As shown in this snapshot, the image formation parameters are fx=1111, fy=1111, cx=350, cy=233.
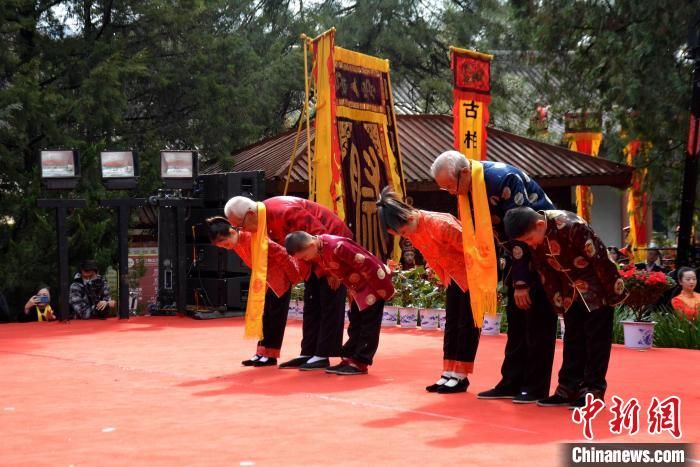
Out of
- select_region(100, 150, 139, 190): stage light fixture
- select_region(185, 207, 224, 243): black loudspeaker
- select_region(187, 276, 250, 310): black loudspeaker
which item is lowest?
select_region(187, 276, 250, 310): black loudspeaker

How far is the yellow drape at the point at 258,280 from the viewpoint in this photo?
6.73m

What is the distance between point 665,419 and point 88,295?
8100 millimetres

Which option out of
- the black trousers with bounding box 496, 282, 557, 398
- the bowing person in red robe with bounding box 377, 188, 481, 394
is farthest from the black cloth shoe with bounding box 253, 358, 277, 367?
the black trousers with bounding box 496, 282, 557, 398

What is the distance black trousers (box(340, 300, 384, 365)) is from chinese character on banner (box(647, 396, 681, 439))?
2095 millimetres

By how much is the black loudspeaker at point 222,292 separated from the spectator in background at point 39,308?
1607 millimetres

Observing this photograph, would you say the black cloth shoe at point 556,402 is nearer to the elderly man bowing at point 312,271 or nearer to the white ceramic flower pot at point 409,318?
the elderly man bowing at point 312,271

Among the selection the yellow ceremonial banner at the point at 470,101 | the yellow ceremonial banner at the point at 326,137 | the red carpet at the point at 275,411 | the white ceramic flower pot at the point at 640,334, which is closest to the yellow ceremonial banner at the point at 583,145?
the yellow ceremonial banner at the point at 470,101

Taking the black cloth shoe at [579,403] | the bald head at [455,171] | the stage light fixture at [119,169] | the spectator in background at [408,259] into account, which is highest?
the stage light fixture at [119,169]

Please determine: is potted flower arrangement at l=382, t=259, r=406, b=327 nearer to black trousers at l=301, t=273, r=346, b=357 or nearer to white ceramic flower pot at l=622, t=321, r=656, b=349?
white ceramic flower pot at l=622, t=321, r=656, b=349

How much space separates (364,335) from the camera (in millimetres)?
6488

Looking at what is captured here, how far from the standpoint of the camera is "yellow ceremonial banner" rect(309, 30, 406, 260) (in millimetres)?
11305

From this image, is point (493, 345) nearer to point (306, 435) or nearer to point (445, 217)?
point (445, 217)

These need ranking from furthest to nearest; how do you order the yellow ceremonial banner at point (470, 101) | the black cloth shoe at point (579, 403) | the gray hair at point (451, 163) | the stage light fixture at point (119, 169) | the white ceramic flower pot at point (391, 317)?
the yellow ceremonial banner at point (470, 101)
the stage light fixture at point (119, 169)
the white ceramic flower pot at point (391, 317)
the gray hair at point (451, 163)
the black cloth shoe at point (579, 403)

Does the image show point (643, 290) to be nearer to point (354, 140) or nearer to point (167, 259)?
point (354, 140)
